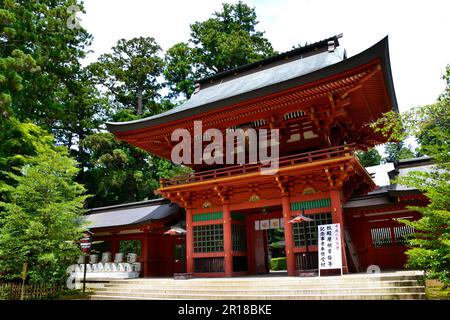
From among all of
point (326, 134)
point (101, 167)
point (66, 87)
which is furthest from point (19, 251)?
point (66, 87)

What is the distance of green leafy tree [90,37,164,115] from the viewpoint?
3666 centimetres

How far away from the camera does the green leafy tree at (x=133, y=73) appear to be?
36656mm

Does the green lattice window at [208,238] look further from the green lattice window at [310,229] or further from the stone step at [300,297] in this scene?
the stone step at [300,297]

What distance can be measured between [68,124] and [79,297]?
79.8 feet

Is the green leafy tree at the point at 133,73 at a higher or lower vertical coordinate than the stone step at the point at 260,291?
higher

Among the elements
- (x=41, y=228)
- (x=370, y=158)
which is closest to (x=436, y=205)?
(x=41, y=228)

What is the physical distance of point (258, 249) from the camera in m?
17.3

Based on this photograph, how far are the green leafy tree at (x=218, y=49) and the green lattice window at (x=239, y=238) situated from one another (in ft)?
79.7

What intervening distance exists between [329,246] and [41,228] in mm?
10524

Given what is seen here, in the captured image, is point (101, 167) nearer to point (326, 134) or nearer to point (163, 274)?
point (163, 274)

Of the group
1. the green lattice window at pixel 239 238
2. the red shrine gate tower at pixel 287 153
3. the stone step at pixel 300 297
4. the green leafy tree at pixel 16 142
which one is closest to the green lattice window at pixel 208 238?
the red shrine gate tower at pixel 287 153

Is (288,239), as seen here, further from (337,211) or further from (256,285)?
(256,285)

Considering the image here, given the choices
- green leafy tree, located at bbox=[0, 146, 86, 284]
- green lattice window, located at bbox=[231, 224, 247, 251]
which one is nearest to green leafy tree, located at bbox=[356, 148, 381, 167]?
green lattice window, located at bbox=[231, 224, 247, 251]

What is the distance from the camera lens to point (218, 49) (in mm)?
38281
